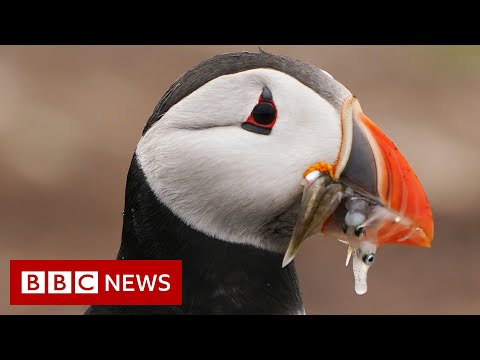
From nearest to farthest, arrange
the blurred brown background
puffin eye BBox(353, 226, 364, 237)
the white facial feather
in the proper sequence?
1. the white facial feather
2. puffin eye BBox(353, 226, 364, 237)
3. the blurred brown background

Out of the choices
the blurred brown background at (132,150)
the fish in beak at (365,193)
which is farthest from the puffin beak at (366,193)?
the blurred brown background at (132,150)

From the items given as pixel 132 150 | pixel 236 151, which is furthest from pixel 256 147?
pixel 132 150

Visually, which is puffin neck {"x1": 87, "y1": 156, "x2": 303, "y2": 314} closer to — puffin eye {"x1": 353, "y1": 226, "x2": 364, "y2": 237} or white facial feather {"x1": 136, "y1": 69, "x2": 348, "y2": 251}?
white facial feather {"x1": 136, "y1": 69, "x2": 348, "y2": 251}

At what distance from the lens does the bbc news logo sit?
151 inches

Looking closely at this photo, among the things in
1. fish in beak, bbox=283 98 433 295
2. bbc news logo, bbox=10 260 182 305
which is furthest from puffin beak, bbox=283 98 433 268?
bbc news logo, bbox=10 260 182 305

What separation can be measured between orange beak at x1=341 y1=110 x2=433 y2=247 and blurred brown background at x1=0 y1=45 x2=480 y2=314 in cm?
499

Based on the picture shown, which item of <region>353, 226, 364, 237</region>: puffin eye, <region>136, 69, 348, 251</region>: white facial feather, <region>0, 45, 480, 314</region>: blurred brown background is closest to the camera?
<region>136, 69, 348, 251</region>: white facial feather

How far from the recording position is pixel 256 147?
145 inches

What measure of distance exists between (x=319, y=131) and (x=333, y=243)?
6.16m

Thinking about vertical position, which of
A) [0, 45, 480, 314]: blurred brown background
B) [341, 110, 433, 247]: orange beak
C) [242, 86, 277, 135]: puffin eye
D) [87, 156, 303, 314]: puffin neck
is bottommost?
[87, 156, 303, 314]: puffin neck

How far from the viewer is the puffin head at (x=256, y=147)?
12.1 ft

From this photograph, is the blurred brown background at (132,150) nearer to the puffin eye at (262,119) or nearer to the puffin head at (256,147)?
the puffin head at (256,147)

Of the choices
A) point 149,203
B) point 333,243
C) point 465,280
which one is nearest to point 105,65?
point 333,243

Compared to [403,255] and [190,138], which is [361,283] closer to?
[190,138]
